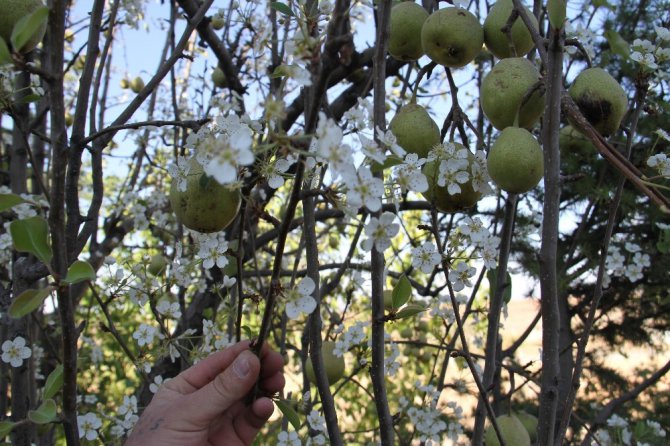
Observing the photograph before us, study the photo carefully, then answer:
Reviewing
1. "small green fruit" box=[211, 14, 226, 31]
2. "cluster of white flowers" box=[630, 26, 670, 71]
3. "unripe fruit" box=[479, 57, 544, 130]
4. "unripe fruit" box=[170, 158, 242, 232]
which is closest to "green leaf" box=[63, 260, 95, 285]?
"unripe fruit" box=[170, 158, 242, 232]

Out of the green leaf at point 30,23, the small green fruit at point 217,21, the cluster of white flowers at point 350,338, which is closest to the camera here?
the green leaf at point 30,23

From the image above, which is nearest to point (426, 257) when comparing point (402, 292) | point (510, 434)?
point (402, 292)

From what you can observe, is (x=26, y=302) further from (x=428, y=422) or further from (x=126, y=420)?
(x=428, y=422)

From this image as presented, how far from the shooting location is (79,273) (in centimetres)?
94

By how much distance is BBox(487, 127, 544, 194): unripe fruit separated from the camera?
3.74 feet

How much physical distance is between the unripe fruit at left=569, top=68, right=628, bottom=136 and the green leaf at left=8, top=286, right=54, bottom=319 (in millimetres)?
1032

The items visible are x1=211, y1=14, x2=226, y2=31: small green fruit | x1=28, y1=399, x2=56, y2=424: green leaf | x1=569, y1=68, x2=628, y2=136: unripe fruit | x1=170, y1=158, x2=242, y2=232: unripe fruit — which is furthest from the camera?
x1=211, y1=14, x2=226, y2=31: small green fruit

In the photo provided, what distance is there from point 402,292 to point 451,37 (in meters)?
0.54

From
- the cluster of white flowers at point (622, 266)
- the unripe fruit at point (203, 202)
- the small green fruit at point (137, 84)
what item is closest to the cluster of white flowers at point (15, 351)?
the unripe fruit at point (203, 202)

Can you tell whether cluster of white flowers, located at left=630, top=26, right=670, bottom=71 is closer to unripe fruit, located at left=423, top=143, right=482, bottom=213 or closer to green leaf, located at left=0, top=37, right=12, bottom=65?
unripe fruit, located at left=423, top=143, right=482, bottom=213

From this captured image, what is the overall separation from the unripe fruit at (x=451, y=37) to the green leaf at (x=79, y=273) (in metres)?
0.81

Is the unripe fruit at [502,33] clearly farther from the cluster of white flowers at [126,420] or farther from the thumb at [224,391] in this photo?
the cluster of white flowers at [126,420]

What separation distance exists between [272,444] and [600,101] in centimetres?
322

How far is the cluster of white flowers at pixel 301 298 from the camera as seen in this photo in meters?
0.98
